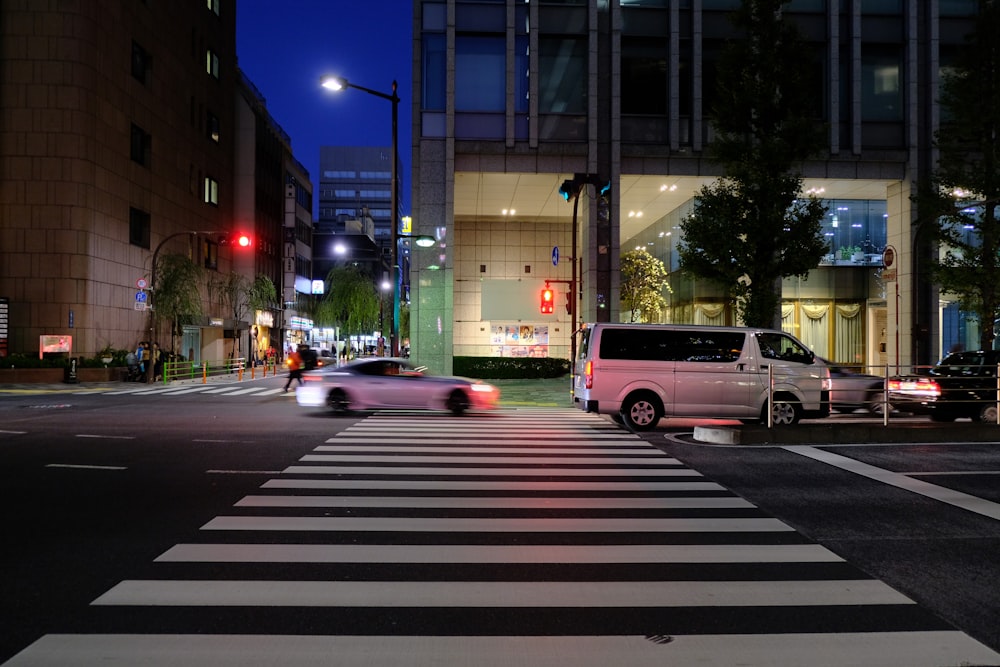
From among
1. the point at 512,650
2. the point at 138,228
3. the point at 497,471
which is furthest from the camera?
the point at 138,228

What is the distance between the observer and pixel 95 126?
1252 inches

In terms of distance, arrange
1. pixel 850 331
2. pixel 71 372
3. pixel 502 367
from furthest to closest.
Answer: pixel 850 331 → pixel 502 367 → pixel 71 372

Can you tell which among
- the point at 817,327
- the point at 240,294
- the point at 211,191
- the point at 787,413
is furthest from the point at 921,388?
the point at 240,294

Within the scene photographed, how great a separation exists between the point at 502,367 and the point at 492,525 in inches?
986

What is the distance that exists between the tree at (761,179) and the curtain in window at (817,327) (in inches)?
579

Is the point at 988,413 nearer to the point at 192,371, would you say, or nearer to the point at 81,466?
the point at 81,466

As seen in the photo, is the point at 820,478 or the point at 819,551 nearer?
the point at 819,551

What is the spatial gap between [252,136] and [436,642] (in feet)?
183

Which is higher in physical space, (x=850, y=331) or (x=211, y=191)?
(x=211, y=191)

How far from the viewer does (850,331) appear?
1335 inches

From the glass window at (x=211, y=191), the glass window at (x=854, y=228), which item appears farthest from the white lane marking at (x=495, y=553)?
the glass window at (x=211, y=191)

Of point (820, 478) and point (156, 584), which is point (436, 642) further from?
point (820, 478)

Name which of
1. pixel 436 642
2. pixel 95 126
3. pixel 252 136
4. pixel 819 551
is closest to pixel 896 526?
pixel 819 551

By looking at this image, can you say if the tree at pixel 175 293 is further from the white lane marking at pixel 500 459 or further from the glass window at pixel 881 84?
the glass window at pixel 881 84
